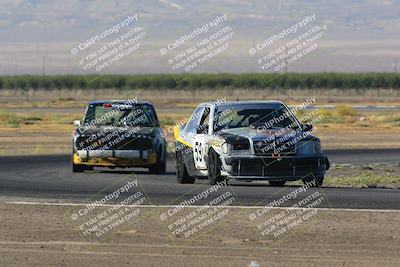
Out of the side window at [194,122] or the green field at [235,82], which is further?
the green field at [235,82]

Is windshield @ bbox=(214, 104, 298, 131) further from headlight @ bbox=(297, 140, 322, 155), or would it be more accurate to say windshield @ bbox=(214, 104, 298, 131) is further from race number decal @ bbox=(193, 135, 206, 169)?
headlight @ bbox=(297, 140, 322, 155)

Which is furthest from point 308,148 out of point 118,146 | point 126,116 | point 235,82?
point 235,82

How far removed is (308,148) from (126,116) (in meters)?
6.71

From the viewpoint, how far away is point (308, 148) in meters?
21.8

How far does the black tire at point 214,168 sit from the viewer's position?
21862 millimetres

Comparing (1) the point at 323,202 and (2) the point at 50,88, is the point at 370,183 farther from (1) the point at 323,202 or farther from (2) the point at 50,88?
(2) the point at 50,88

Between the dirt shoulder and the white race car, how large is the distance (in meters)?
3.70

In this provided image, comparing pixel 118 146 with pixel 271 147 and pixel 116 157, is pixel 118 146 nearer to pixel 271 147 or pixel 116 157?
pixel 116 157

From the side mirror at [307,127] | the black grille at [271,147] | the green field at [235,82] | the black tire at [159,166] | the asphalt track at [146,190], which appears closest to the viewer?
the asphalt track at [146,190]

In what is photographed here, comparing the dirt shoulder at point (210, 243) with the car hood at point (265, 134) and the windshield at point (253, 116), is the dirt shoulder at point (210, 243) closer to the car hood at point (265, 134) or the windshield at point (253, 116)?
the car hood at point (265, 134)

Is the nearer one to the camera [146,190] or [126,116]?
[146,190]

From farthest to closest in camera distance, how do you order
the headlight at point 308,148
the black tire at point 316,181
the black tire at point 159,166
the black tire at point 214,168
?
the black tire at point 159,166
the black tire at point 316,181
the black tire at point 214,168
the headlight at point 308,148

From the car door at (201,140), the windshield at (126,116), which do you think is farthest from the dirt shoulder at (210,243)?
the windshield at (126,116)

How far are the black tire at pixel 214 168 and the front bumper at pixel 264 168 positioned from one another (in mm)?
220
